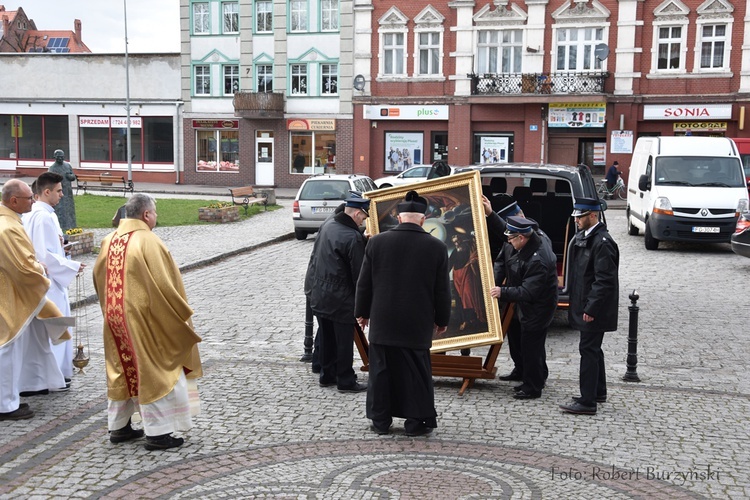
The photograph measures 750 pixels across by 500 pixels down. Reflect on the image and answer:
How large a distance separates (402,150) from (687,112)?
40.7 ft

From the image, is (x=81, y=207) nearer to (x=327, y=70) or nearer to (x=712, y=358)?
(x=327, y=70)

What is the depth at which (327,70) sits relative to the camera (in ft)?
143

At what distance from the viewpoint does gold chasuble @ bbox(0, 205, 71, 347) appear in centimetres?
766

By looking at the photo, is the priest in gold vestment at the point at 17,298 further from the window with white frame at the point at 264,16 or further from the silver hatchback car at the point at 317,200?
the window with white frame at the point at 264,16

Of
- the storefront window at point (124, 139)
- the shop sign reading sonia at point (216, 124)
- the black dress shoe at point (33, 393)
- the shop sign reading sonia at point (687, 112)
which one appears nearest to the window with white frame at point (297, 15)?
the shop sign reading sonia at point (216, 124)

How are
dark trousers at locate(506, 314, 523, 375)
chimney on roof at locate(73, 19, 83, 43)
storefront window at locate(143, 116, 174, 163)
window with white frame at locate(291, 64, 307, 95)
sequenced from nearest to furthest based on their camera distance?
dark trousers at locate(506, 314, 523, 375) < window with white frame at locate(291, 64, 307, 95) < storefront window at locate(143, 116, 174, 163) < chimney on roof at locate(73, 19, 83, 43)

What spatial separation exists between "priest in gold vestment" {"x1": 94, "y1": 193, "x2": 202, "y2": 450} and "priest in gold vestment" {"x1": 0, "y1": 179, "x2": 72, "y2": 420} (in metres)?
1.04

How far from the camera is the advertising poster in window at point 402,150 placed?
138ft

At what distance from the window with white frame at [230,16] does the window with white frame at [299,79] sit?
3.48m

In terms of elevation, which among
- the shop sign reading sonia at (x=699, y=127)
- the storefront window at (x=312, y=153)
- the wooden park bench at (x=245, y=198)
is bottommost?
the wooden park bench at (x=245, y=198)

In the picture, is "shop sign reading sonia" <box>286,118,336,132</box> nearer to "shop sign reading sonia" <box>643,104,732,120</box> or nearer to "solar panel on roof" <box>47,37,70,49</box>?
"shop sign reading sonia" <box>643,104,732,120</box>

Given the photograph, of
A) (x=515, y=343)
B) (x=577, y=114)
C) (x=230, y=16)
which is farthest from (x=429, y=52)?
(x=515, y=343)

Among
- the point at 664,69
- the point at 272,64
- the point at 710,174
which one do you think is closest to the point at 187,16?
the point at 272,64

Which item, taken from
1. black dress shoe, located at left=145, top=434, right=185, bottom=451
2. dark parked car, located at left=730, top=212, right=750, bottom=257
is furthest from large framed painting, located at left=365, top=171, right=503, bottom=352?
dark parked car, located at left=730, top=212, right=750, bottom=257
